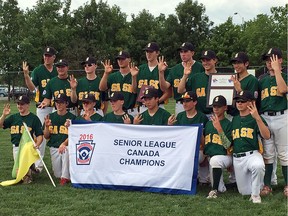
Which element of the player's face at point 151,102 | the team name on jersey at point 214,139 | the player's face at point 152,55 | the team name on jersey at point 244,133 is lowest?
the team name on jersey at point 214,139

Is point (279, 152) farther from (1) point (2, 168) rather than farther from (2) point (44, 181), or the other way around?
(1) point (2, 168)

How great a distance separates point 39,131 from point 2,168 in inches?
64.1

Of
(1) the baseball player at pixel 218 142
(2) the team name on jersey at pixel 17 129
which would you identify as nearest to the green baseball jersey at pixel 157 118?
(1) the baseball player at pixel 218 142

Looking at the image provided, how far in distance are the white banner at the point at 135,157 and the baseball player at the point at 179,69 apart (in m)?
1.11

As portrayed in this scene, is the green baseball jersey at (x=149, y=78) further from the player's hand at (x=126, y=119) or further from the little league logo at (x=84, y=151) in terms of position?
the little league logo at (x=84, y=151)

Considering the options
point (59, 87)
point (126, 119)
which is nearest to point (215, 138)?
point (126, 119)

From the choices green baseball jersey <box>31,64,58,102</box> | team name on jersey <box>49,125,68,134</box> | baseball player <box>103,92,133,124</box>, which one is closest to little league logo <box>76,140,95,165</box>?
baseball player <box>103,92,133,124</box>

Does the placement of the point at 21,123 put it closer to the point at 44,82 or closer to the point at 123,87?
the point at 44,82

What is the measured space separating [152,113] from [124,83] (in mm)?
1083

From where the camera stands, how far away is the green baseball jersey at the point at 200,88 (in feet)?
23.3

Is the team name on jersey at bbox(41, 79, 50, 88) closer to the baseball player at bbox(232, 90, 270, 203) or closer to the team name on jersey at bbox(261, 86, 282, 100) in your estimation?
the baseball player at bbox(232, 90, 270, 203)

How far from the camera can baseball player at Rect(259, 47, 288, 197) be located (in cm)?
626

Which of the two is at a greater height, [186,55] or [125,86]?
[186,55]

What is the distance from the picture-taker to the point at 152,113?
7.03m
